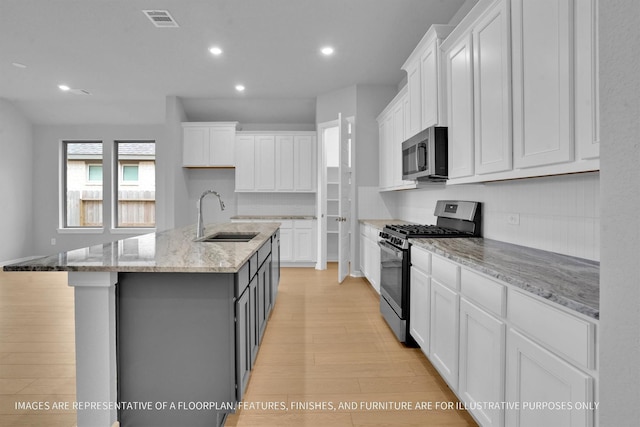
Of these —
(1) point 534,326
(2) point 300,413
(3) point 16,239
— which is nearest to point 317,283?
(2) point 300,413

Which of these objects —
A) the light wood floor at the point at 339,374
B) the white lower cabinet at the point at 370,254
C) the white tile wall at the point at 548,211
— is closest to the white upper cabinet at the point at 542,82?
the white tile wall at the point at 548,211

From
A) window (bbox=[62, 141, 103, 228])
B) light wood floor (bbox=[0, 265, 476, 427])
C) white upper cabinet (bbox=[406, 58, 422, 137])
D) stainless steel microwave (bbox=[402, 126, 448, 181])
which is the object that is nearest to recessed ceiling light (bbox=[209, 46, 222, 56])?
white upper cabinet (bbox=[406, 58, 422, 137])

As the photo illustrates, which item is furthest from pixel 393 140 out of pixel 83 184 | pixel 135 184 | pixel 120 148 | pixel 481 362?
pixel 83 184

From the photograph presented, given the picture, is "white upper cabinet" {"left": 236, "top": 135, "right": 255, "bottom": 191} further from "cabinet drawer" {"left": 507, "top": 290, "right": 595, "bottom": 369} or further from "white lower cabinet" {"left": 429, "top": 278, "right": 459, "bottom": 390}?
"cabinet drawer" {"left": 507, "top": 290, "right": 595, "bottom": 369}

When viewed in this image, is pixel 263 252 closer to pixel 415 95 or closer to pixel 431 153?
pixel 431 153

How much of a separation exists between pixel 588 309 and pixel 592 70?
89cm

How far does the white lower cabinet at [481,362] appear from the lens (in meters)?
1.45

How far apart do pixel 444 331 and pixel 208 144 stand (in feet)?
18.2

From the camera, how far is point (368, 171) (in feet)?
17.4

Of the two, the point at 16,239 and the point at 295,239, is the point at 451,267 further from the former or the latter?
the point at 16,239

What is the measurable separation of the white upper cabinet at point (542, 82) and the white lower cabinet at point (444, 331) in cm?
83

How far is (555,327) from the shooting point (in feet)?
3.68

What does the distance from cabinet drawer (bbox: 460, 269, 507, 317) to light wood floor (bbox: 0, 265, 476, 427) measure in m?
0.73

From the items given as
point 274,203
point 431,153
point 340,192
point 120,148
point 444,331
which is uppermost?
point 120,148
